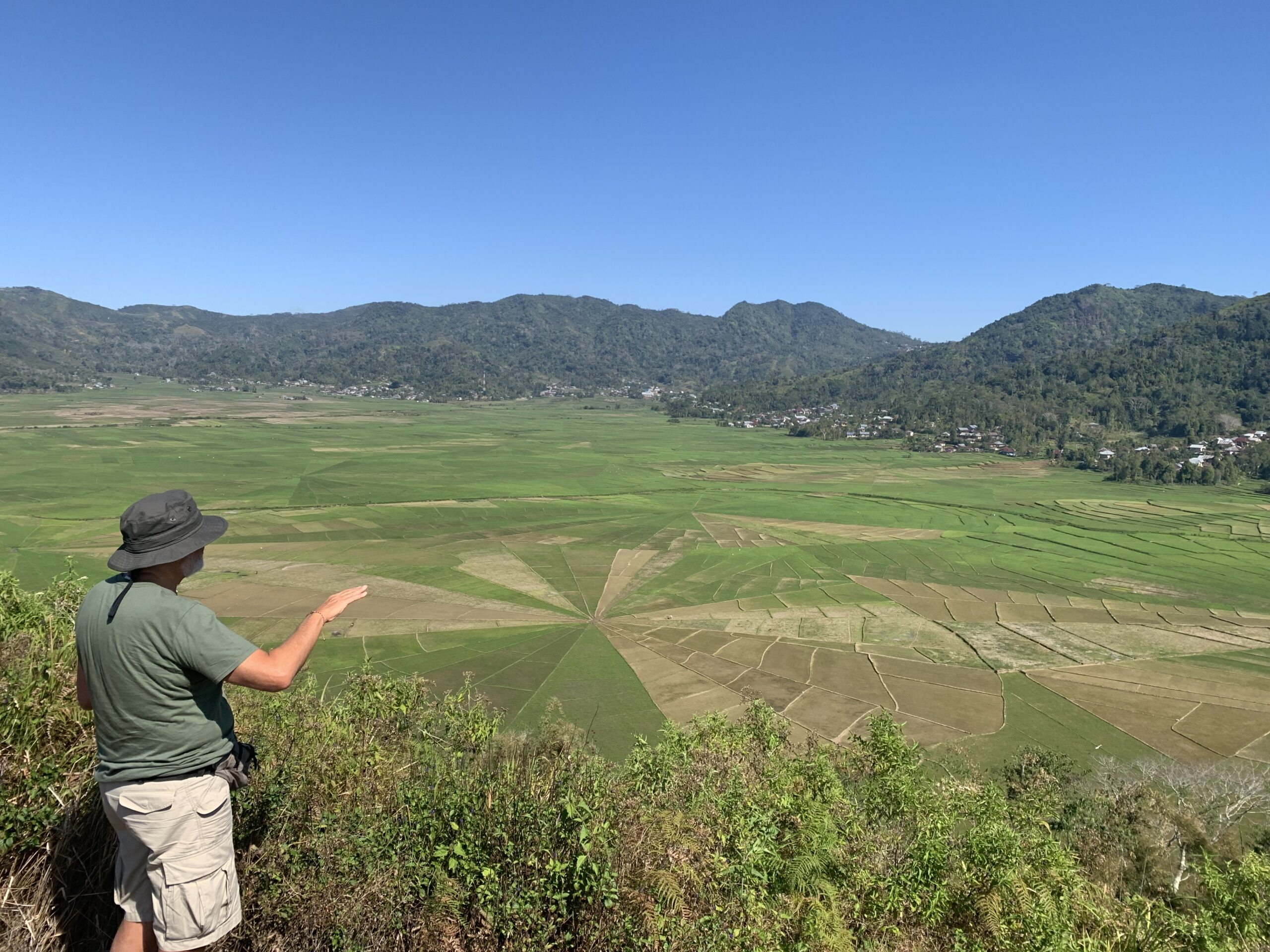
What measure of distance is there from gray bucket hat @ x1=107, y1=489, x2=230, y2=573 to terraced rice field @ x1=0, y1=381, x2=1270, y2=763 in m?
23.4

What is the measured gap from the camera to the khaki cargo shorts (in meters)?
3.56

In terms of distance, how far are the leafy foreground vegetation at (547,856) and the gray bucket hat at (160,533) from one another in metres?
2.47

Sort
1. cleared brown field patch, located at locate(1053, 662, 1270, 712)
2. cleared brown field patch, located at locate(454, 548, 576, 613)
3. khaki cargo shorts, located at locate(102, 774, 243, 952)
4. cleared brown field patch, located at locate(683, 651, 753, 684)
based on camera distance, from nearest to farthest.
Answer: khaki cargo shorts, located at locate(102, 774, 243, 952), cleared brown field patch, located at locate(1053, 662, 1270, 712), cleared brown field patch, located at locate(683, 651, 753, 684), cleared brown field patch, located at locate(454, 548, 576, 613)

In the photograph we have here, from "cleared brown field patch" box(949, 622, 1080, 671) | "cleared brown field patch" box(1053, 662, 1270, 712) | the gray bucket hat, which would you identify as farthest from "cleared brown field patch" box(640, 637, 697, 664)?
the gray bucket hat

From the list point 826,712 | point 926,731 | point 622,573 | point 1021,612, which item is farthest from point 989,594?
point 622,573

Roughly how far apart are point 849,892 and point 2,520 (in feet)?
226

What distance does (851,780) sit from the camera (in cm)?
1817

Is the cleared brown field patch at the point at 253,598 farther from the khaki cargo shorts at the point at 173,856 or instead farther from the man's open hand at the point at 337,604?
the khaki cargo shorts at the point at 173,856

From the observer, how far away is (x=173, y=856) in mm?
3658

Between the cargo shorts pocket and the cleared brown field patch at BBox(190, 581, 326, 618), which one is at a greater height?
the cargo shorts pocket

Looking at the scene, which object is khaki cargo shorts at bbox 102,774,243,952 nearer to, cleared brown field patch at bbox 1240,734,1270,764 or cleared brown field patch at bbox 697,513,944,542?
cleared brown field patch at bbox 1240,734,1270,764

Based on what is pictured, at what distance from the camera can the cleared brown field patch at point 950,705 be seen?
28516 mm

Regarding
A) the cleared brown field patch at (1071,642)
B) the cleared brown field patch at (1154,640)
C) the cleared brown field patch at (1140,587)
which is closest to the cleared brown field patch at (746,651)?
the cleared brown field patch at (1071,642)

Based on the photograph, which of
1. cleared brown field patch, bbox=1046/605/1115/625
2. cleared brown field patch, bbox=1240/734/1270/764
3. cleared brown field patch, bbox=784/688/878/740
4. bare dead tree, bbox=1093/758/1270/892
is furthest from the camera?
cleared brown field patch, bbox=1046/605/1115/625
